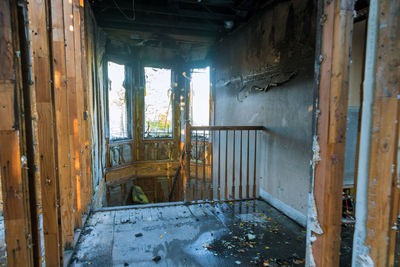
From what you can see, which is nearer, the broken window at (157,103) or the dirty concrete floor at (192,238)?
the dirty concrete floor at (192,238)

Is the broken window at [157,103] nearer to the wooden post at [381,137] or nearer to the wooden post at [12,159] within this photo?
the wooden post at [12,159]

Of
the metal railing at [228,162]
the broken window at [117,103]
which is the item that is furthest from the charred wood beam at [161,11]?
the metal railing at [228,162]

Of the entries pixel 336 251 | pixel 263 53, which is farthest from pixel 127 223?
pixel 263 53

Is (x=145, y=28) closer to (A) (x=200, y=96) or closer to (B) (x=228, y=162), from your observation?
(A) (x=200, y=96)

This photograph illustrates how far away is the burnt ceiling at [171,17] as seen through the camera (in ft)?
11.4

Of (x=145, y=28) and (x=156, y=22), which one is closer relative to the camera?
(x=156, y=22)

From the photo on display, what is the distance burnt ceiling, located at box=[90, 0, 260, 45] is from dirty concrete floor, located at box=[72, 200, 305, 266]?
9.62 feet

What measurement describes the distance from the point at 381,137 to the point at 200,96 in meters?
5.03

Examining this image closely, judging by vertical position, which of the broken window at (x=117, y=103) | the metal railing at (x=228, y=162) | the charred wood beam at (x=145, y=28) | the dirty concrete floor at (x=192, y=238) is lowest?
the dirty concrete floor at (x=192, y=238)

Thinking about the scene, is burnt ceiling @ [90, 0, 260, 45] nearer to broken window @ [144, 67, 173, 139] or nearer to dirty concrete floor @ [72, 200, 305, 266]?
broken window @ [144, 67, 173, 139]

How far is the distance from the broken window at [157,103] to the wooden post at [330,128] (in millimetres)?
5095

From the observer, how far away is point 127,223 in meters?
2.36

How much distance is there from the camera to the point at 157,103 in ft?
19.3

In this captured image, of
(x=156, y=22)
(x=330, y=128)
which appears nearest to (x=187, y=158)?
(x=330, y=128)
